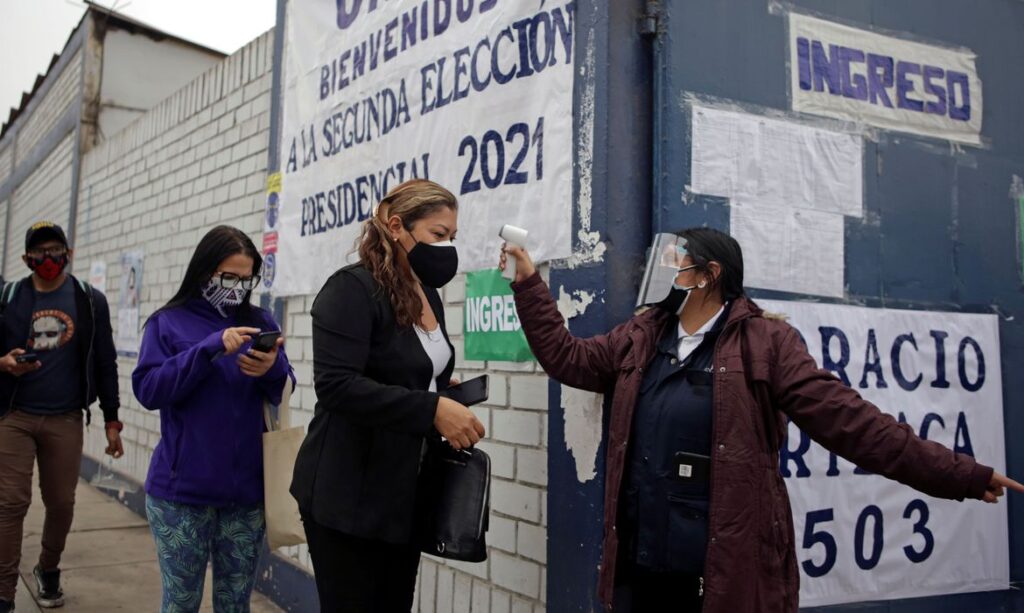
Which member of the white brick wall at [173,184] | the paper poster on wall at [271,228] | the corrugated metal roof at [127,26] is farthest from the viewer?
the corrugated metal roof at [127,26]

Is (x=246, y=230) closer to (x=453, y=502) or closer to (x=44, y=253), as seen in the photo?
(x=44, y=253)

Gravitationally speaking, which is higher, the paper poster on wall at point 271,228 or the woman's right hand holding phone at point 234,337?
the paper poster on wall at point 271,228

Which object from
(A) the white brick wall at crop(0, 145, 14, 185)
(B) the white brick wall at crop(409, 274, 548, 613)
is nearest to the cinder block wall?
(B) the white brick wall at crop(409, 274, 548, 613)

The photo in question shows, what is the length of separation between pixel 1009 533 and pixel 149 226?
7.14 m

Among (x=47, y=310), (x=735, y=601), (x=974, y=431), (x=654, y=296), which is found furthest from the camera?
(x=47, y=310)

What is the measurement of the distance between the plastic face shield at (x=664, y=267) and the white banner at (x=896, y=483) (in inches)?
30.5

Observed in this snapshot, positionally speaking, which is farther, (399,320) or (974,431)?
(974,431)

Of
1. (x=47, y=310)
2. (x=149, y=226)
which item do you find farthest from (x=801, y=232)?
(x=149, y=226)

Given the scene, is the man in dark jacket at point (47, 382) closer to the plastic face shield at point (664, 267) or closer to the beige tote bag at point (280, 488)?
the beige tote bag at point (280, 488)

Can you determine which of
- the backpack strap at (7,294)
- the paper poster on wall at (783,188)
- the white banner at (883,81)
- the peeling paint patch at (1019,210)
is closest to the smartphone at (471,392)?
the paper poster on wall at (783,188)

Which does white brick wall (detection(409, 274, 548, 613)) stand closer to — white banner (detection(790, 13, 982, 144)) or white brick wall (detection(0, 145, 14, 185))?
white banner (detection(790, 13, 982, 144))

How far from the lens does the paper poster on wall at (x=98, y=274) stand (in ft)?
29.6

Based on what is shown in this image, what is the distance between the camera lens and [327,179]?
468cm

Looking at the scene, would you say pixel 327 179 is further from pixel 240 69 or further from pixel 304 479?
pixel 304 479
